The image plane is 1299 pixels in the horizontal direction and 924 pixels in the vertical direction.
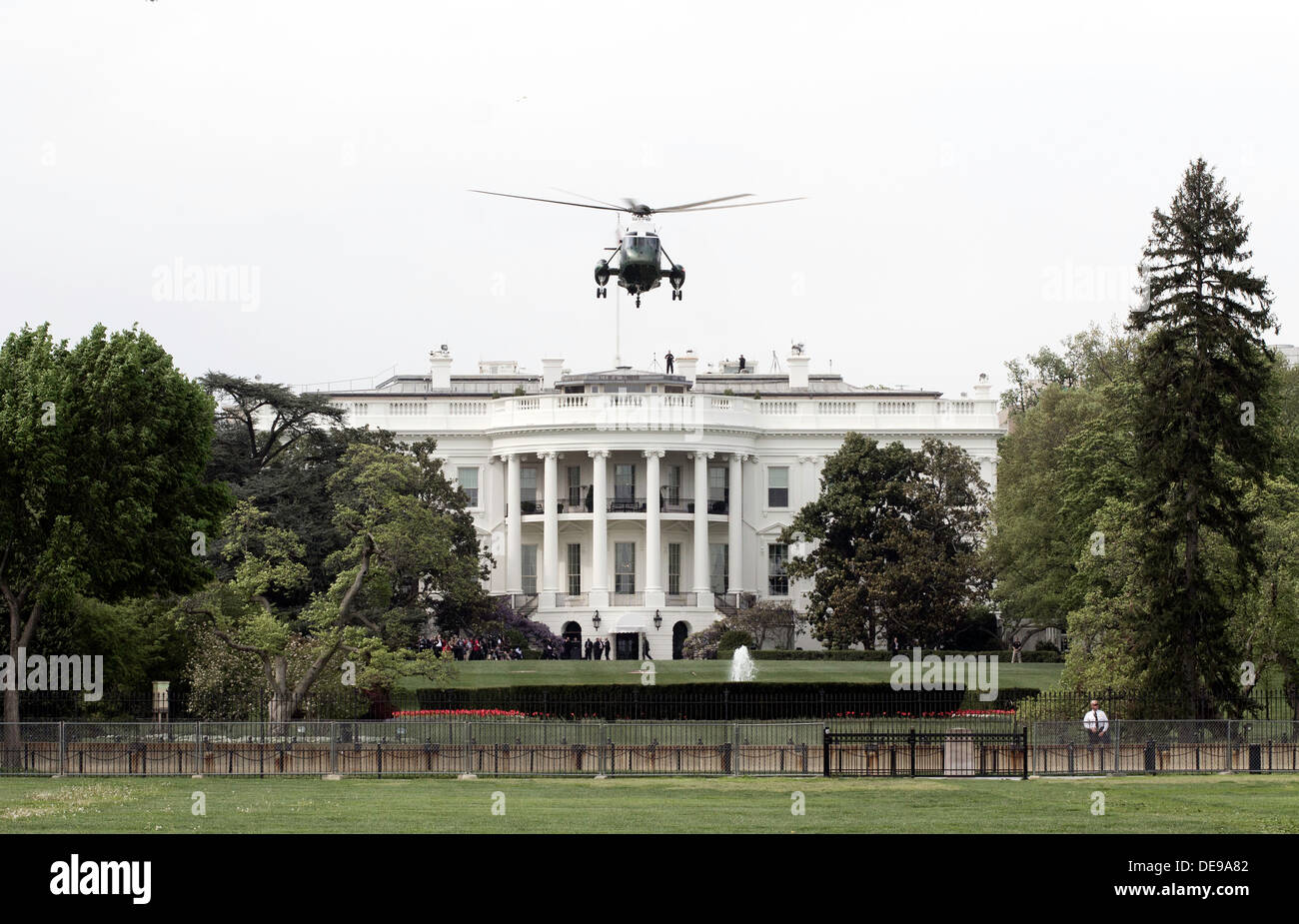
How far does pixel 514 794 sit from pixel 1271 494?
24584 mm

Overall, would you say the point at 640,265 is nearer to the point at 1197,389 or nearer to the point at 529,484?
the point at 1197,389

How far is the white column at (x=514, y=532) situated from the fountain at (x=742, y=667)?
898 inches

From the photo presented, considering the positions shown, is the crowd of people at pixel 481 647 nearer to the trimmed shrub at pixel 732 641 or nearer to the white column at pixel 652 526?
the trimmed shrub at pixel 732 641

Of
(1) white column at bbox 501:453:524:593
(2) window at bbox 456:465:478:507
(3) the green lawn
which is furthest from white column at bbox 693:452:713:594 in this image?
(3) the green lawn

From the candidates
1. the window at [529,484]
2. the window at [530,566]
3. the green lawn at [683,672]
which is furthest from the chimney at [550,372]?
the green lawn at [683,672]

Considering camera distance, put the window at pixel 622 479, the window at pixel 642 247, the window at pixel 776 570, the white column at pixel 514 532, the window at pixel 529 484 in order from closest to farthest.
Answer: the window at pixel 642 247 → the white column at pixel 514 532 → the window at pixel 622 479 → the window at pixel 776 570 → the window at pixel 529 484

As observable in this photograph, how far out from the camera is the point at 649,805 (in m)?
29.7

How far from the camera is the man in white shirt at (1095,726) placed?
123ft

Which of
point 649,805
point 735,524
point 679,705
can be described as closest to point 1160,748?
point 649,805

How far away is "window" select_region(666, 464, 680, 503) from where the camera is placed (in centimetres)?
9144

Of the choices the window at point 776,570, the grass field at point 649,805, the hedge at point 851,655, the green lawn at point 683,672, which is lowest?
the grass field at point 649,805

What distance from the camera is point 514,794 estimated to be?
105 feet

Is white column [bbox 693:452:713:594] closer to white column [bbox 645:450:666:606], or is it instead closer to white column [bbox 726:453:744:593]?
white column [bbox 726:453:744:593]

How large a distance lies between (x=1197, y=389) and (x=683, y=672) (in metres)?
25.0
